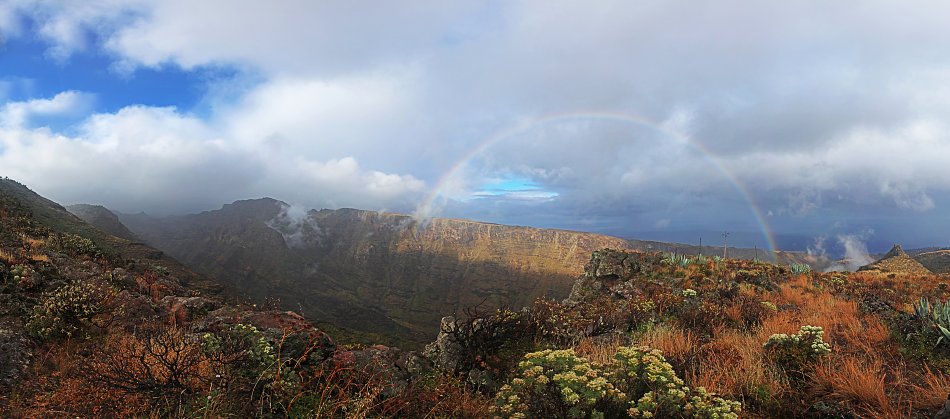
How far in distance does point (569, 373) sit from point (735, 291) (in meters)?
13.8

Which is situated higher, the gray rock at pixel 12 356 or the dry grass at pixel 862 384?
the dry grass at pixel 862 384

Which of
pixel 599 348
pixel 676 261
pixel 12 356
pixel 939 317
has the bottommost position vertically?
pixel 12 356

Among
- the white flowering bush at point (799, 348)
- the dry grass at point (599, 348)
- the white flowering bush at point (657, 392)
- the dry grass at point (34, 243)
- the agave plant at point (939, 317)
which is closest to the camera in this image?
the white flowering bush at point (657, 392)

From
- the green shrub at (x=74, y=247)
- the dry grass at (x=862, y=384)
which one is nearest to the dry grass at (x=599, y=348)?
the dry grass at (x=862, y=384)

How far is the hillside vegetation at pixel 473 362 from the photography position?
4734mm

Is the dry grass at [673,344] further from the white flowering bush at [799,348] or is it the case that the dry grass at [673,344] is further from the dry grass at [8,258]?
the dry grass at [8,258]

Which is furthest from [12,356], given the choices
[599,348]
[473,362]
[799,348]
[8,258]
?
[799,348]

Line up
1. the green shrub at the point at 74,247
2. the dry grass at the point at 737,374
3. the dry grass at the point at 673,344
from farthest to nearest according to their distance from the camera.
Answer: the green shrub at the point at 74,247 < the dry grass at the point at 673,344 < the dry grass at the point at 737,374

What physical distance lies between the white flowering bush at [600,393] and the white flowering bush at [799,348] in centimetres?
A: 266

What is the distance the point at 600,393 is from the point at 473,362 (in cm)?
368

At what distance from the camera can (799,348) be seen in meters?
6.54

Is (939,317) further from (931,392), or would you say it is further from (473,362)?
(473,362)

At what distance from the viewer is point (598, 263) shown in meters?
24.9

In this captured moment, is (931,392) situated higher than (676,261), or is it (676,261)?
(676,261)
